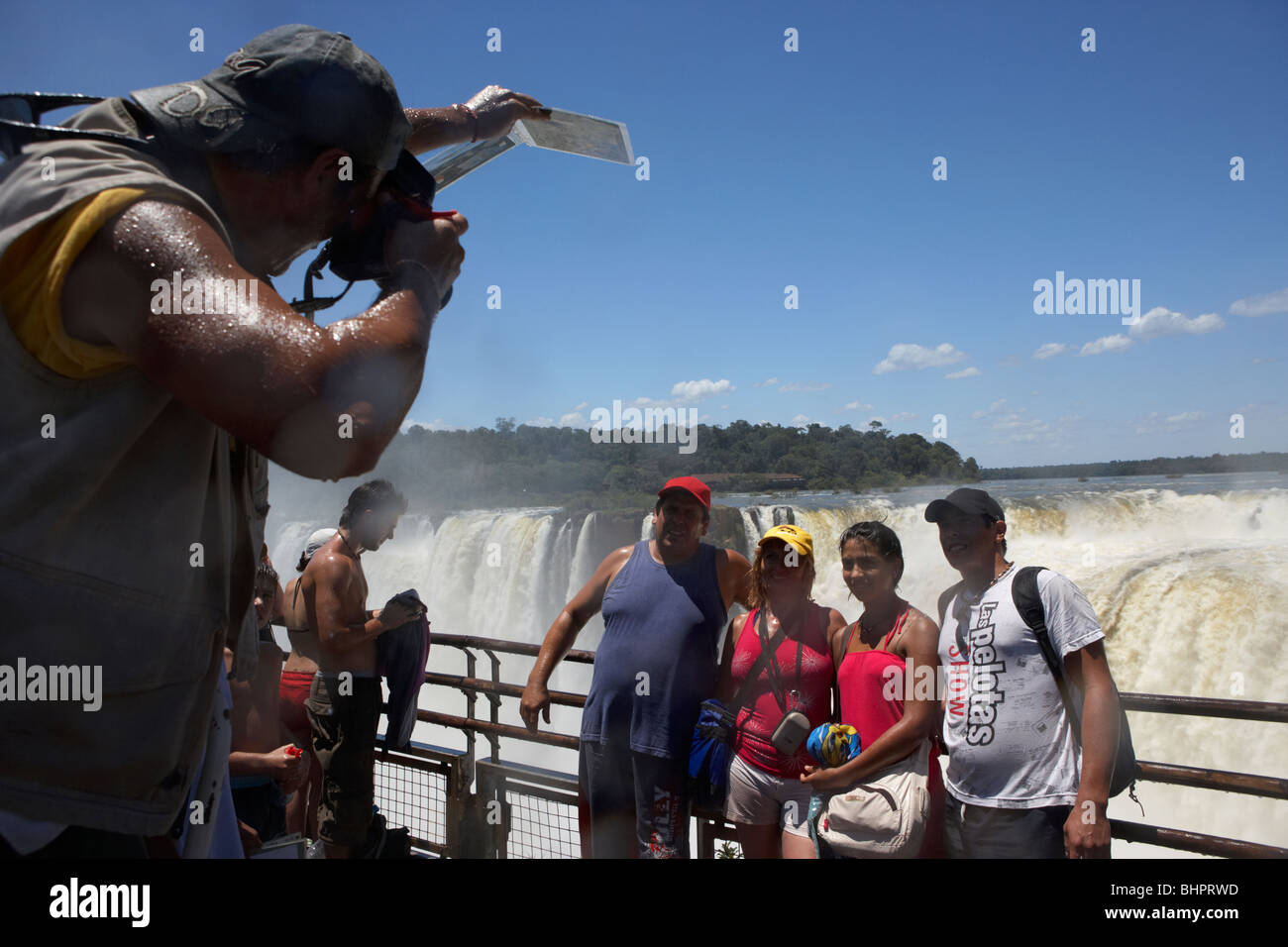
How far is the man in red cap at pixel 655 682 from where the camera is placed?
11.3 feet

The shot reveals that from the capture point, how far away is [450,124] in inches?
69.3

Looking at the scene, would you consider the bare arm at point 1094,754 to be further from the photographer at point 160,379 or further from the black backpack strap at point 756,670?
the photographer at point 160,379

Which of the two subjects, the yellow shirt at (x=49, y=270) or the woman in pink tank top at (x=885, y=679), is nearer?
the yellow shirt at (x=49, y=270)

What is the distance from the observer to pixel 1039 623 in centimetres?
304

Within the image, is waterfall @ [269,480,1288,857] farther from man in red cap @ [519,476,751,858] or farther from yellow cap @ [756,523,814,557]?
man in red cap @ [519,476,751,858]

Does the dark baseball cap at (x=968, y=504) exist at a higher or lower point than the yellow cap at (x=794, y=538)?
higher

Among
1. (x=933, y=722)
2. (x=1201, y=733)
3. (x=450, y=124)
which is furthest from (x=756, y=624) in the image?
(x=1201, y=733)

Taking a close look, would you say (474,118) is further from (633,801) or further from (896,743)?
(633,801)

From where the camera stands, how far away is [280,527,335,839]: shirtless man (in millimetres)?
4160

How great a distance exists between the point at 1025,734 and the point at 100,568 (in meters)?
3.13

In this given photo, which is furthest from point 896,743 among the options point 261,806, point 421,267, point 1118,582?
point 1118,582

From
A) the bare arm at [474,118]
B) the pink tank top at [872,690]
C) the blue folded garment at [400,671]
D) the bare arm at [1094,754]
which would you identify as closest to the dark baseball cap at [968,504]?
the pink tank top at [872,690]

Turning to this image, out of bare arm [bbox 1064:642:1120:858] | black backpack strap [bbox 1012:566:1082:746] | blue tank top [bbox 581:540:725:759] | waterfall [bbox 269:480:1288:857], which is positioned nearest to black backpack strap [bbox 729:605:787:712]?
blue tank top [bbox 581:540:725:759]
